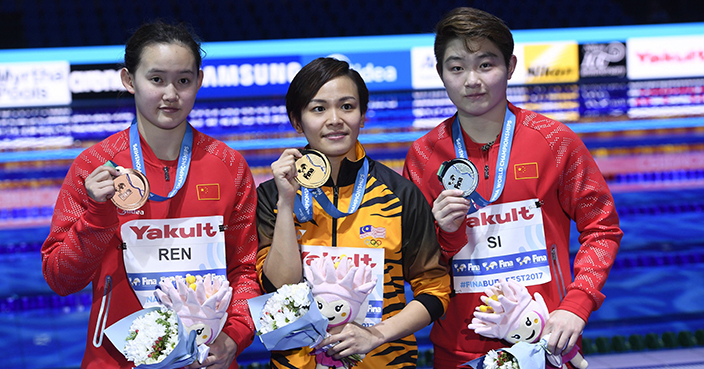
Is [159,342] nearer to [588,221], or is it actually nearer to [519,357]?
[519,357]

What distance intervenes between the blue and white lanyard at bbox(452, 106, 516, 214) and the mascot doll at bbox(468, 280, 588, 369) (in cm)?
24

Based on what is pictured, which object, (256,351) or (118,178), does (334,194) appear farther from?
(256,351)

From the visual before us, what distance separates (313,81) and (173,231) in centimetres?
56

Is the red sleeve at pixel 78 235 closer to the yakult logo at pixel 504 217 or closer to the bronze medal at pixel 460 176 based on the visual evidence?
the bronze medal at pixel 460 176

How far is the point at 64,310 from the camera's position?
4.07m

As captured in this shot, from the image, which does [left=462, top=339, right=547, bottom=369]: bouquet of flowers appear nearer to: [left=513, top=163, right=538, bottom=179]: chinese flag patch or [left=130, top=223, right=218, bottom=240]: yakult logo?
[left=513, top=163, right=538, bottom=179]: chinese flag patch

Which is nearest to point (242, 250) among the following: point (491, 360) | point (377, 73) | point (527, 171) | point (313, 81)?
point (313, 81)

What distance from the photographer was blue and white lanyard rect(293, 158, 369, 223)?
5.60ft

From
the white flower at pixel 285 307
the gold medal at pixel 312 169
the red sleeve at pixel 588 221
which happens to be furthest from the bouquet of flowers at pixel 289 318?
the red sleeve at pixel 588 221

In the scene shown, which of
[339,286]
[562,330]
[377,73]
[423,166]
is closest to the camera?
[339,286]

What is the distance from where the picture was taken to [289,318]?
1.45 m

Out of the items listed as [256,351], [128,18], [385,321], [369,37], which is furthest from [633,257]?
[128,18]

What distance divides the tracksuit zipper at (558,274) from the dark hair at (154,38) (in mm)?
1159

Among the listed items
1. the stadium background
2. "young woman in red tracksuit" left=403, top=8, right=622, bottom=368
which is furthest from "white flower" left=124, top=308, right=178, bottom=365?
the stadium background
